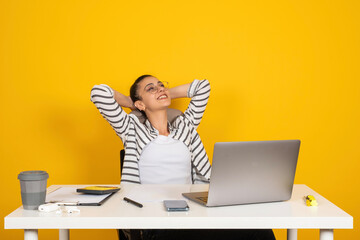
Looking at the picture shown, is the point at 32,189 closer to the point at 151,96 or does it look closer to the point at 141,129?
the point at 141,129

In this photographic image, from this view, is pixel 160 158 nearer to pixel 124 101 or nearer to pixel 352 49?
pixel 124 101

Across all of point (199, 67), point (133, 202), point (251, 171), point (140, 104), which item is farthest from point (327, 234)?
point (199, 67)

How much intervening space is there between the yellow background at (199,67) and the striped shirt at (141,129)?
0.45m

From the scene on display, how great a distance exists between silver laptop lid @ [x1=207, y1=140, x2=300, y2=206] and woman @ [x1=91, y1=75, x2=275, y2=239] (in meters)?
0.86

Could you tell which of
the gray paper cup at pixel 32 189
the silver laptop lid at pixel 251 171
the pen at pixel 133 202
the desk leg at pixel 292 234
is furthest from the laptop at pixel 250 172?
the gray paper cup at pixel 32 189

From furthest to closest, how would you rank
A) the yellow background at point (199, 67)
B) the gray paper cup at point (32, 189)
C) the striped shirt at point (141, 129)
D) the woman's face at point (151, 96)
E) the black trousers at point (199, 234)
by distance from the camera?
the yellow background at point (199, 67) → the woman's face at point (151, 96) → the striped shirt at point (141, 129) → the black trousers at point (199, 234) → the gray paper cup at point (32, 189)

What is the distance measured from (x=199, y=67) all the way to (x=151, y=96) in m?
0.63

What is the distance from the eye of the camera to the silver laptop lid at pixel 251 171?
3.99 ft

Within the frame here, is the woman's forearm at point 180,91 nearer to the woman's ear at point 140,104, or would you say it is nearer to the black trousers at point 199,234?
the woman's ear at point 140,104

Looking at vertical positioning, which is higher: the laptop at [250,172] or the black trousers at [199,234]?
the laptop at [250,172]

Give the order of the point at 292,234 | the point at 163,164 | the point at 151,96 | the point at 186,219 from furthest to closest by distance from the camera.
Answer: the point at 151,96 < the point at 163,164 < the point at 292,234 < the point at 186,219

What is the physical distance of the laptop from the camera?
3.99ft

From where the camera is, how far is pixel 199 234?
1.52m

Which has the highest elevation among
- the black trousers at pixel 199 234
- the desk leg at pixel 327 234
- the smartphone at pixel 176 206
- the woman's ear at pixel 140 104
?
A: the woman's ear at pixel 140 104
